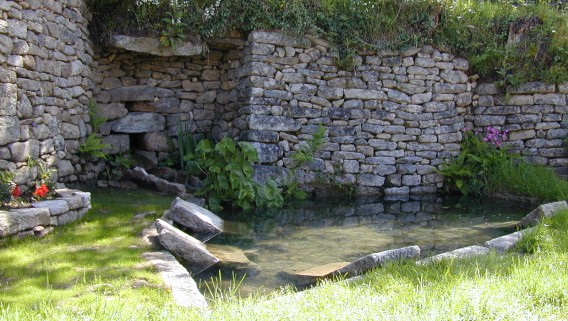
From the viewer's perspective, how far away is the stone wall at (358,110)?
913 cm

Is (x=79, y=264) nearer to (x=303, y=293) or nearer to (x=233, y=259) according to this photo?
(x=233, y=259)

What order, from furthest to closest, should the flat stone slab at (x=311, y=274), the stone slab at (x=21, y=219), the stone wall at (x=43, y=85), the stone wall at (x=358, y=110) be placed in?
the stone wall at (x=358, y=110) < the stone wall at (x=43, y=85) < the stone slab at (x=21, y=219) < the flat stone slab at (x=311, y=274)

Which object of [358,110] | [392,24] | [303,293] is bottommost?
[303,293]

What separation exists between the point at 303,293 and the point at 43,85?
4.89 metres

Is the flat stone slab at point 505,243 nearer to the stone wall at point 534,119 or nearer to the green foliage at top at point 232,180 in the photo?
the green foliage at top at point 232,180

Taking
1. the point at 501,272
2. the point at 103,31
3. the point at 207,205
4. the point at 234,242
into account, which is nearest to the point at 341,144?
the point at 207,205

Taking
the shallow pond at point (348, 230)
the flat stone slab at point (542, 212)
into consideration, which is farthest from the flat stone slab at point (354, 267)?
the flat stone slab at point (542, 212)

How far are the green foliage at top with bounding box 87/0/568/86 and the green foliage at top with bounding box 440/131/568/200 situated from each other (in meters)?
1.33

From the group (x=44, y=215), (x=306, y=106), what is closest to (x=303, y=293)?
(x=44, y=215)

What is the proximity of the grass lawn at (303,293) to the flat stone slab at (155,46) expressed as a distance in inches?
166

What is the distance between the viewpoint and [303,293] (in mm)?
3896

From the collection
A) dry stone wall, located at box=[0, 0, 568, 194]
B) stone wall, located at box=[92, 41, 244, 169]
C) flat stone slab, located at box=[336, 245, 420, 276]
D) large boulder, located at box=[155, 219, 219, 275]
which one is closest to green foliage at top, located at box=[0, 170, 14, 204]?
large boulder, located at box=[155, 219, 219, 275]

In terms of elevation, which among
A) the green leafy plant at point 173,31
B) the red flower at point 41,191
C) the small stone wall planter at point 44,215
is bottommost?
the small stone wall planter at point 44,215

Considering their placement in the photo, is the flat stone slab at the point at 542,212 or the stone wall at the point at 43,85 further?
the flat stone slab at the point at 542,212
